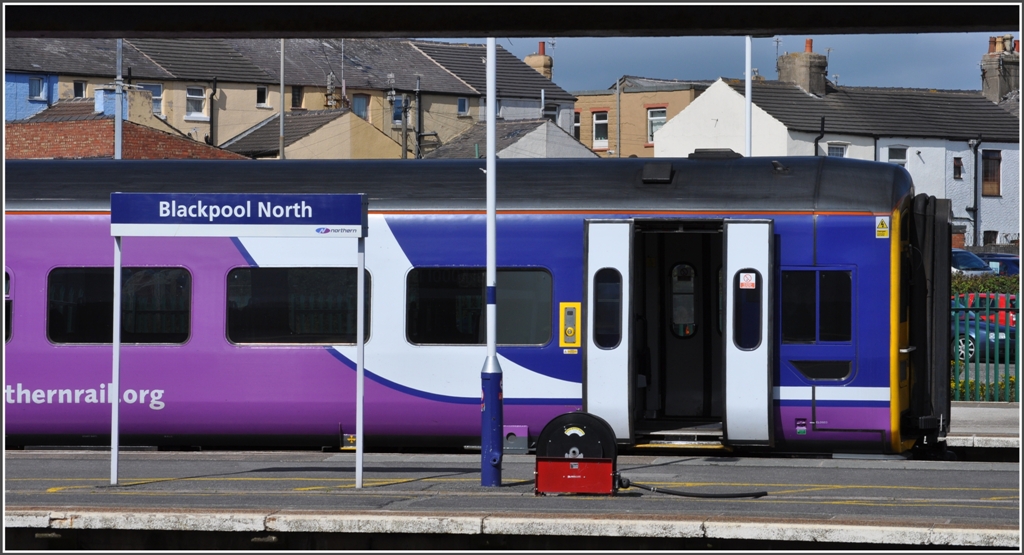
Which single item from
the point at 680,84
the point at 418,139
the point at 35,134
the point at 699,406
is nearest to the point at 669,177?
the point at 699,406

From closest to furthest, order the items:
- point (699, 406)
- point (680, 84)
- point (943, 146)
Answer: point (699, 406) → point (943, 146) → point (680, 84)

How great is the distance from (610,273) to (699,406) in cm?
203

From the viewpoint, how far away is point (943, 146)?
51688mm

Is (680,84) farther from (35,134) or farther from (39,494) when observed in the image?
(39,494)

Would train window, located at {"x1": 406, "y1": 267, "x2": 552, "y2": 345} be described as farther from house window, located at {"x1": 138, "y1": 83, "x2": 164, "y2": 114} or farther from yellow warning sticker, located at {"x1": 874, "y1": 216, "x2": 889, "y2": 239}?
house window, located at {"x1": 138, "y1": 83, "x2": 164, "y2": 114}

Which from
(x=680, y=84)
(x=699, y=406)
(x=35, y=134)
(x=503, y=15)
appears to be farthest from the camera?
(x=680, y=84)

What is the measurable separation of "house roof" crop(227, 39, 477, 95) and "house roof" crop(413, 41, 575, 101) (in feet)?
3.60

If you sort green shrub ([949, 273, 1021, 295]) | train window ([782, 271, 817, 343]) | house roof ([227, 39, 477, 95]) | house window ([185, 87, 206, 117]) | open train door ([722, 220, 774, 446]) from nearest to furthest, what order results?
open train door ([722, 220, 774, 446]) < train window ([782, 271, 817, 343]) < green shrub ([949, 273, 1021, 295]) < house window ([185, 87, 206, 117]) < house roof ([227, 39, 477, 95])

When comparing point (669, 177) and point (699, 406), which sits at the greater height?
point (669, 177)

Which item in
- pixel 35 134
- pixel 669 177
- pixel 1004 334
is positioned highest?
pixel 35 134

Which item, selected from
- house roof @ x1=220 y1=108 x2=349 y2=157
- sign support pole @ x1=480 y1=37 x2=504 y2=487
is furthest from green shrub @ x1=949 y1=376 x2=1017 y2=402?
house roof @ x1=220 y1=108 x2=349 y2=157

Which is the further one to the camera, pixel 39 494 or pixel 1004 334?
pixel 1004 334

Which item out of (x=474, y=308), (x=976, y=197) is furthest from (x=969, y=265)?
(x=474, y=308)

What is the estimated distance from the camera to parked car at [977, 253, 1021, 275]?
3536 cm
